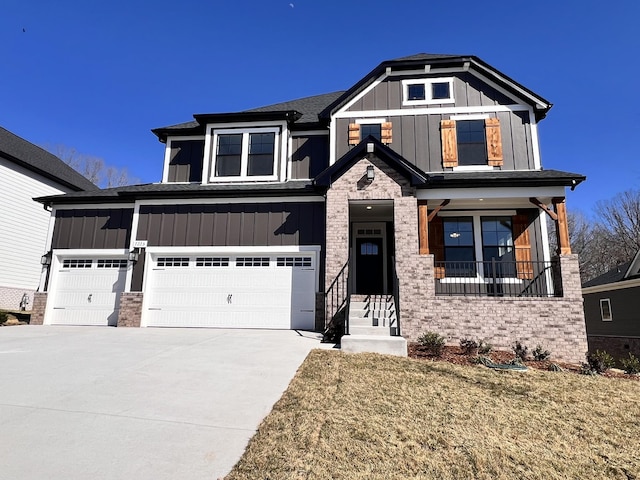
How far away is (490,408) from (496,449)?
116 cm

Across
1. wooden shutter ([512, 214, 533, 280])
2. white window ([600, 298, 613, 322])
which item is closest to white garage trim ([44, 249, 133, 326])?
wooden shutter ([512, 214, 533, 280])

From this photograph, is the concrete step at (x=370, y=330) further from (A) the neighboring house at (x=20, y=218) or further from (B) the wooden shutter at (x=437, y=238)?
(A) the neighboring house at (x=20, y=218)

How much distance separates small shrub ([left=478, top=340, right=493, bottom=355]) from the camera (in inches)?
303

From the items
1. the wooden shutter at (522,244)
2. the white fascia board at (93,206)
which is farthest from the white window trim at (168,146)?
the wooden shutter at (522,244)

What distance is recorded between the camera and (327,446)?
3.17m

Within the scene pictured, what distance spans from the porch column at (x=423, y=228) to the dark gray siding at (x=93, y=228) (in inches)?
363

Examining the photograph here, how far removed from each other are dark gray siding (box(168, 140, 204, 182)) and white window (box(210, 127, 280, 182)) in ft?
2.62

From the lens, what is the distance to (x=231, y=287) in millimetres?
10789

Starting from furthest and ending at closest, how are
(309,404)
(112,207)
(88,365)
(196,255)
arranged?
1. (112,207)
2. (196,255)
3. (88,365)
4. (309,404)

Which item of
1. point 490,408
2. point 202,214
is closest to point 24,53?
point 202,214

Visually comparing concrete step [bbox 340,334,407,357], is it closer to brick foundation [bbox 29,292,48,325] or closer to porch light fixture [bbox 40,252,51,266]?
brick foundation [bbox 29,292,48,325]

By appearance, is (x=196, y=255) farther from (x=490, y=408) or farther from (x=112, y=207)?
(x=490, y=408)

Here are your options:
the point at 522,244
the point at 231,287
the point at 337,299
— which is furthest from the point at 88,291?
the point at 522,244

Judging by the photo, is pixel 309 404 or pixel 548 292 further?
pixel 548 292
